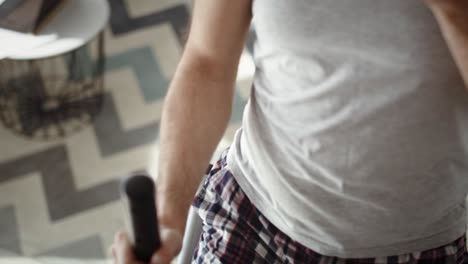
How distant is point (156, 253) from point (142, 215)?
10 cm

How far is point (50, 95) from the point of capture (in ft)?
6.18

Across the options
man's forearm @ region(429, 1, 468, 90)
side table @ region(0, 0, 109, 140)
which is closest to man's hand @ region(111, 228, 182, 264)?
man's forearm @ region(429, 1, 468, 90)

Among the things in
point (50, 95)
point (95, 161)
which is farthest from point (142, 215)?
point (50, 95)

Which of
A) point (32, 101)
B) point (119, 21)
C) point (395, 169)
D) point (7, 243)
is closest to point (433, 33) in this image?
point (395, 169)

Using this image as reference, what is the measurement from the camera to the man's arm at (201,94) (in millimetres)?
808

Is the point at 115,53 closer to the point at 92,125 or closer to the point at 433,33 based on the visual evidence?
the point at 92,125

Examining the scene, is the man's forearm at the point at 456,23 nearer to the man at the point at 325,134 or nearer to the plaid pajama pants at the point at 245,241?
the man at the point at 325,134

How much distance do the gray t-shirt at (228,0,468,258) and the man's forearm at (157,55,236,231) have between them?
0.19 ft

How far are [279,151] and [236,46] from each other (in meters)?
0.18

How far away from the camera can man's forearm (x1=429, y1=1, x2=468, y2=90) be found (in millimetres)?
670

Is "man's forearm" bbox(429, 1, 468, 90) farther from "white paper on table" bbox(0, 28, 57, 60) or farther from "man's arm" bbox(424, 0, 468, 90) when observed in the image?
"white paper on table" bbox(0, 28, 57, 60)

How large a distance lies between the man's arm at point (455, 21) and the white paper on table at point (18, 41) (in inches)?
38.9

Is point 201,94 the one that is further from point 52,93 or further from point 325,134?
point 52,93

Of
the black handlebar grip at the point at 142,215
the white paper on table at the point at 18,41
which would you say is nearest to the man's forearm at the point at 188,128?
the black handlebar grip at the point at 142,215
